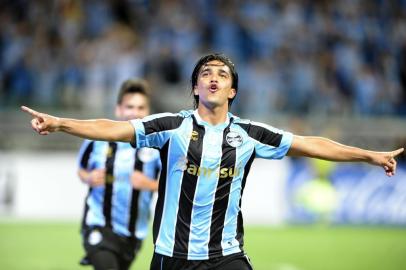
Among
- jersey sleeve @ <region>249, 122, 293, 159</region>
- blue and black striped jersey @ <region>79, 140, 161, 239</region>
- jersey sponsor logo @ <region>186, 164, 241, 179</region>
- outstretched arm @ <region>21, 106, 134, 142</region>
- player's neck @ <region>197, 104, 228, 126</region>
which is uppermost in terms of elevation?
player's neck @ <region>197, 104, 228, 126</region>

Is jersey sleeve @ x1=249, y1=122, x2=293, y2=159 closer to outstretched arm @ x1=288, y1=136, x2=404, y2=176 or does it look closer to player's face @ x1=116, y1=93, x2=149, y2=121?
outstretched arm @ x1=288, y1=136, x2=404, y2=176

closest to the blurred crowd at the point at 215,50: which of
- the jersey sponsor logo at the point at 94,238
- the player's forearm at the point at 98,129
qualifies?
the jersey sponsor logo at the point at 94,238

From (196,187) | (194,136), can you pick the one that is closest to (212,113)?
(194,136)

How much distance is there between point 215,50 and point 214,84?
1327cm

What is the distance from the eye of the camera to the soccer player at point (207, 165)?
597 centimetres

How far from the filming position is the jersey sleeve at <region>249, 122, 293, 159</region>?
6.16 metres

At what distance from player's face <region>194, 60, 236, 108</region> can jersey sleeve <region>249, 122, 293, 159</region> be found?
322 mm

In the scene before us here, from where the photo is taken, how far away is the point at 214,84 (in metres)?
6.01

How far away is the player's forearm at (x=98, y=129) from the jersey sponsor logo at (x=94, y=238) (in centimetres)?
225

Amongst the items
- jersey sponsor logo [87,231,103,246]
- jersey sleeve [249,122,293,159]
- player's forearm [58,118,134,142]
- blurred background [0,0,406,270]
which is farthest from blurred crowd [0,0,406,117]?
player's forearm [58,118,134,142]

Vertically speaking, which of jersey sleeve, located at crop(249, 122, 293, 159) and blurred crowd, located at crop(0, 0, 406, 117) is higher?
blurred crowd, located at crop(0, 0, 406, 117)

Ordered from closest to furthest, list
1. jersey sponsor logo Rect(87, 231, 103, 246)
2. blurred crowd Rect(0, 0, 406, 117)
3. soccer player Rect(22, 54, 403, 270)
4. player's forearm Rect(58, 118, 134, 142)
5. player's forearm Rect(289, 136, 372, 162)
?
player's forearm Rect(58, 118, 134, 142) < soccer player Rect(22, 54, 403, 270) < player's forearm Rect(289, 136, 372, 162) < jersey sponsor logo Rect(87, 231, 103, 246) < blurred crowd Rect(0, 0, 406, 117)

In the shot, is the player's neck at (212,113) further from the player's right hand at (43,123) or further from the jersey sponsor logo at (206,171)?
the player's right hand at (43,123)

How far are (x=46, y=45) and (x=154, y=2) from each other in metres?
2.90
